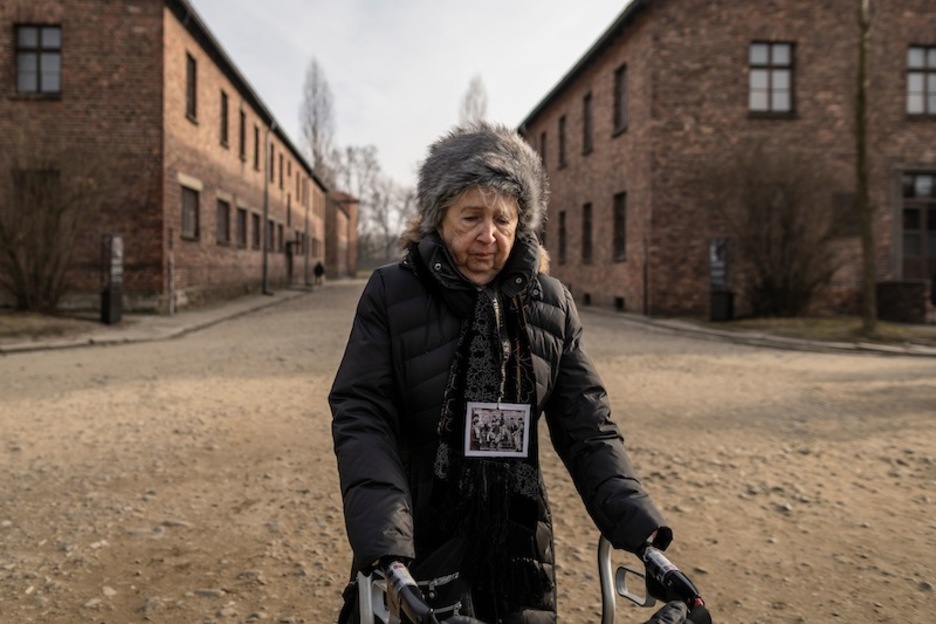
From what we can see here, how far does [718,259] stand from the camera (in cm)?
1612

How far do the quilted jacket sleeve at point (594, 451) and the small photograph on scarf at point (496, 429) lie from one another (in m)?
0.16

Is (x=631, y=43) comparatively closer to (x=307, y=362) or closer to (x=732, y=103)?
(x=732, y=103)

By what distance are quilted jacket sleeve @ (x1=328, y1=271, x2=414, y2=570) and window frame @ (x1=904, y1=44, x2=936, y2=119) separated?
20.7 m

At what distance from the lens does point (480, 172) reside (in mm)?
1841

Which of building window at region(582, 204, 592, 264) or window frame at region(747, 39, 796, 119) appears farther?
building window at region(582, 204, 592, 264)

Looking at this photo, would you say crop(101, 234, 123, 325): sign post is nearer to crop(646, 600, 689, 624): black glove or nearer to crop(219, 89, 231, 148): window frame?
crop(219, 89, 231, 148): window frame

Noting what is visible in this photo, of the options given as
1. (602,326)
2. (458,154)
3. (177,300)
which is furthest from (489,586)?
(177,300)

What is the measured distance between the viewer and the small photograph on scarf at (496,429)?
1744mm

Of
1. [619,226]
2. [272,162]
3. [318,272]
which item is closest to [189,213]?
[619,226]

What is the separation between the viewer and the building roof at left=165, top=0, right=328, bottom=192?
57.7 feet

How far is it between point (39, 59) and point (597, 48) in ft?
46.9

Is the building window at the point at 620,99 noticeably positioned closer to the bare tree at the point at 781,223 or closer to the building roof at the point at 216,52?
the bare tree at the point at 781,223

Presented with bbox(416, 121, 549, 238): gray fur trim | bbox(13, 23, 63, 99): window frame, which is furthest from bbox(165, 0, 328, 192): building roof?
bbox(416, 121, 549, 238): gray fur trim

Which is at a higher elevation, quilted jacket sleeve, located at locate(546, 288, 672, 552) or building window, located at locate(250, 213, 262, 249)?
building window, located at locate(250, 213, 262, 249)
